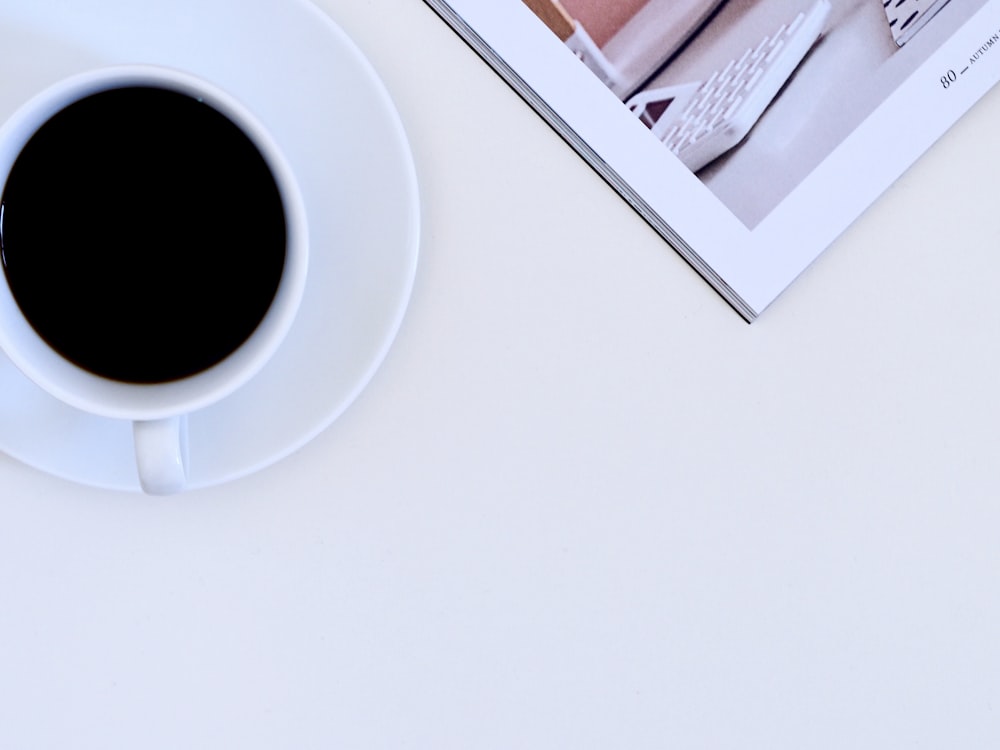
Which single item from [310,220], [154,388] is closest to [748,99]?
[310,220]

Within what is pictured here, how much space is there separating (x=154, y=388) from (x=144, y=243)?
0.27 ft

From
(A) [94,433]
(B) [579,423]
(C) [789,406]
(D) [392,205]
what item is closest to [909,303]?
(C) [789,406]

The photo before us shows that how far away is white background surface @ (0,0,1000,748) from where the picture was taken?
56cm

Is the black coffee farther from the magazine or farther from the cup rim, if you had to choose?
the magazine

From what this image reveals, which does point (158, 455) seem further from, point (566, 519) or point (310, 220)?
point (566, 519)

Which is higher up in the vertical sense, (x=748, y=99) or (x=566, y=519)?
(x=748, y=99)

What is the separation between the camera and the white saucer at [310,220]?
1.57 ft

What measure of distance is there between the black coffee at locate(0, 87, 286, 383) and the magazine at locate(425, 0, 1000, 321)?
0.57ft

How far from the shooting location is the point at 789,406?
603 millimetres

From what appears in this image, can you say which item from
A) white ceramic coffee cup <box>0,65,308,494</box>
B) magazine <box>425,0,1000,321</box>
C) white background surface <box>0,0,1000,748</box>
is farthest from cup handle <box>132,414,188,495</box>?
magazine <box>425,0,1000,321</box>

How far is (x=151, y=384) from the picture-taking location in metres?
0.47

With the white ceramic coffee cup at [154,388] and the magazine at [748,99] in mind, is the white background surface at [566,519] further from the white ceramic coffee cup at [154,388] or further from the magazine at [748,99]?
the white ceramic coffee cup at [154,388]

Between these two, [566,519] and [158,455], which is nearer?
[158,455]

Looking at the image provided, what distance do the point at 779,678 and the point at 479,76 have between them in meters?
0.42
